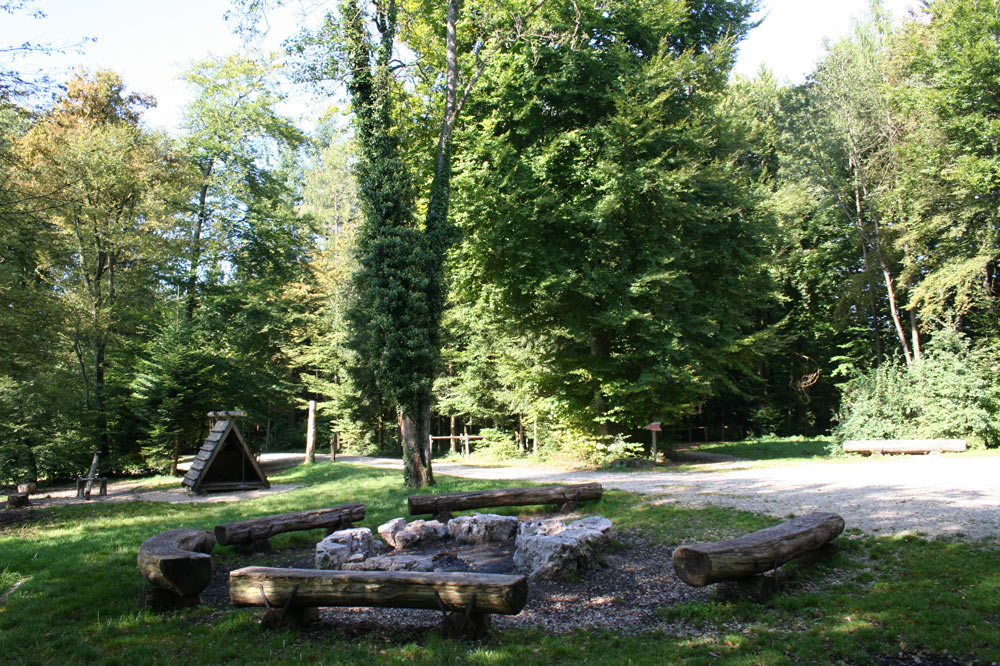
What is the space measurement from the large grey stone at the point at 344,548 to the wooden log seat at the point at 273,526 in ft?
3.04

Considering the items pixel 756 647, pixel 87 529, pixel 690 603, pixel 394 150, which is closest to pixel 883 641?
pixel 756 647

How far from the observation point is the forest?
1283 cm

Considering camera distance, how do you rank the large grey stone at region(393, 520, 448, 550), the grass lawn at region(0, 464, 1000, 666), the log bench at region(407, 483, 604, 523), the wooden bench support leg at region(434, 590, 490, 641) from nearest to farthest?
the grass lawn at region(0, 464, 1000, 666) → the wooden bench support leg at region(434, 590, 490, 641) → the large grey stone at region(393, 520, 448, 550) → the log bench at region(407, 483, 604, 523)

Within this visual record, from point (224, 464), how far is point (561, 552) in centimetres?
1132

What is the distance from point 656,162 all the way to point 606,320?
14.8 feet

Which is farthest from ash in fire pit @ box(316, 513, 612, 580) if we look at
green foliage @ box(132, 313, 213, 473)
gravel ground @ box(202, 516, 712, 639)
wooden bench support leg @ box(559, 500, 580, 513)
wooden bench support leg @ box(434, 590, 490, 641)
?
green foliage @ box(132, 313, 213, 473)

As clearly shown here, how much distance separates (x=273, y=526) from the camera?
24.2ft

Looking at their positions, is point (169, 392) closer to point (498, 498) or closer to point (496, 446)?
point (496, 446)

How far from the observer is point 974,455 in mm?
15383

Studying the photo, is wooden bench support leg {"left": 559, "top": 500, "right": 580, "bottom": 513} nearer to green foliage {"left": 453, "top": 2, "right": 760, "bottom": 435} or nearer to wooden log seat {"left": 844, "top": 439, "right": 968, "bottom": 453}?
green foliage {"left": 453, "top": 2, "right": 760, "bottom": 435}

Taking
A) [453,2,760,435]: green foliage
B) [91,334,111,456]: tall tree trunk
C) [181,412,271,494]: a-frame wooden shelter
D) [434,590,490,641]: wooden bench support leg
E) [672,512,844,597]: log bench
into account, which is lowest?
[434,590,490,641]: wooden bench support leg

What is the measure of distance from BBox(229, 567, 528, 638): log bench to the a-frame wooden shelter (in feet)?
31.4

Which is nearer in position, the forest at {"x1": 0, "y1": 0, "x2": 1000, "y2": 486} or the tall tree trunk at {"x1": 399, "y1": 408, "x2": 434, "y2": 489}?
the tall tree trunk at {"x1": 399, "y1": 408, "x2": 434, "y2": 489}

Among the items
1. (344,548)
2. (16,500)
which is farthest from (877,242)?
(16,500)
